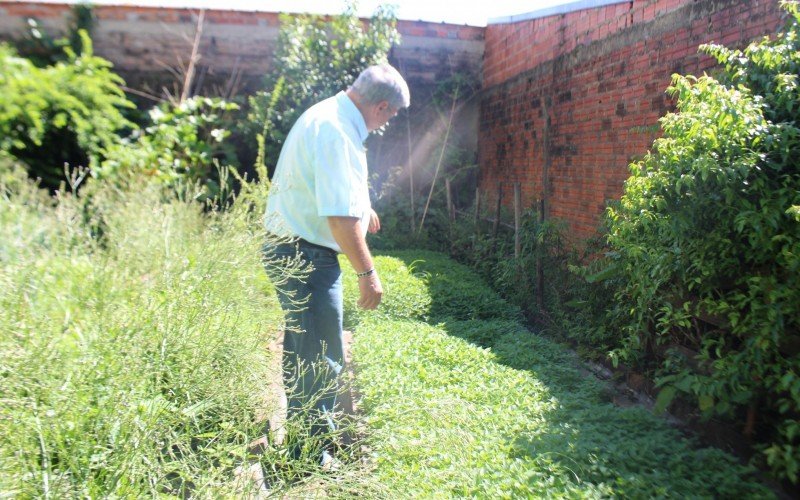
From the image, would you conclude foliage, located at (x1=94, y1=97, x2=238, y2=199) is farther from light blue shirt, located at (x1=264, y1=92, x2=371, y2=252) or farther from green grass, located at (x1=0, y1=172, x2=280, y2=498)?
light blue shirt, located at (x1=264, y1=92, x2=371, y2=252)

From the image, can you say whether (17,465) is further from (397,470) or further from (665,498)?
(665,498)

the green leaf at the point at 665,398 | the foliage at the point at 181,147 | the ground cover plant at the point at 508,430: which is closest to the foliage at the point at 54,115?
the foliage at the point at 181,147

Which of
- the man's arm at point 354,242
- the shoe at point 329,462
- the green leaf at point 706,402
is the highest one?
the man's arm at point 354,242

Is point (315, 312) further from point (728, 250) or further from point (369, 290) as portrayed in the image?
point (728, 250)

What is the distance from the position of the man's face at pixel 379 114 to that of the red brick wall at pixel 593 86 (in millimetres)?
1696

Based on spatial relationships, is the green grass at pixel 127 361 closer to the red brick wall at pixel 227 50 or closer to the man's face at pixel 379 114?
the man's face at pixel 379 114

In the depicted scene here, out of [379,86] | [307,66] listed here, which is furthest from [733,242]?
[307,66]

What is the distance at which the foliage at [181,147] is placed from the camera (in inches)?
279

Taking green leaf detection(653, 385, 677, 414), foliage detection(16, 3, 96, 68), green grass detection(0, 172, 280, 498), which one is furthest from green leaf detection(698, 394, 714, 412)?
foliage detection(16, 3, 96, 68)

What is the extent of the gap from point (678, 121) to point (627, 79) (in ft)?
8.56

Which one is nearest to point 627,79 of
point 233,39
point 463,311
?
point 463,311

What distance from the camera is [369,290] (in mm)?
2758

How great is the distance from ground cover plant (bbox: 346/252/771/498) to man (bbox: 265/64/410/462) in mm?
422

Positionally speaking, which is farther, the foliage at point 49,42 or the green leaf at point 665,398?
the foliage at point 49,42
